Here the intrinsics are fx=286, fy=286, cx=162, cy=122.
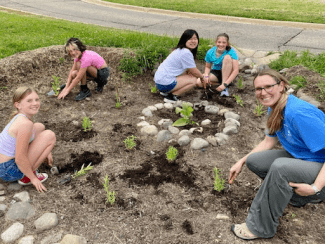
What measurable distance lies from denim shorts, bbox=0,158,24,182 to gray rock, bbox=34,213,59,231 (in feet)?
2.10

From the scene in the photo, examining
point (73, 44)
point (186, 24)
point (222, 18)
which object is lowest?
point (186, 24)

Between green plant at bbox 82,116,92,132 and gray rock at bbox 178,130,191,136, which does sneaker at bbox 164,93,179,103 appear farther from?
green plant at bbox 82,116,92,132

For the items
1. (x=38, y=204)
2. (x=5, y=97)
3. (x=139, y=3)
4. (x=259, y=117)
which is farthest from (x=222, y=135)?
(x=139, y=3)

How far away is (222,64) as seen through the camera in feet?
18.3

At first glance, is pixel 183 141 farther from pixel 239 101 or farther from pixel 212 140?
pixel 239 101

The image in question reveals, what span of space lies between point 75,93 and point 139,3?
1058 centimetres

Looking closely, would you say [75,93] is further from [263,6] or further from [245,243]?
[263,6]

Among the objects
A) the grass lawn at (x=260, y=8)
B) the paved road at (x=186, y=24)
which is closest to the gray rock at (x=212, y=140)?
the paved road at (x=186, y=24)

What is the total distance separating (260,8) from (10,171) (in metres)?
12.7

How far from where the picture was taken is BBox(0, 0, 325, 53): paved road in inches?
334

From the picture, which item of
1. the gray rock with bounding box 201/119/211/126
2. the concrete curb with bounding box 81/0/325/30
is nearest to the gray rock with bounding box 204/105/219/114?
the gray rock with bounding box 201/119/211/126

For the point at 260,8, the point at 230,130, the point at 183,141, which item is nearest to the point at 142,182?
the point at 183,141

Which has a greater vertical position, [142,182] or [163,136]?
[163,136]

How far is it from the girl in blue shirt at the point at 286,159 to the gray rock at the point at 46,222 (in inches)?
70.4
